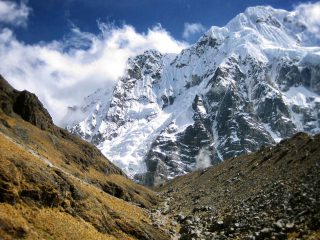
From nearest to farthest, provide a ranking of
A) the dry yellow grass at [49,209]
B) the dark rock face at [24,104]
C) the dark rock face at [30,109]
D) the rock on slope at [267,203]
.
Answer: the dry yellow grass at [49,209], the rock on slope at [267,203], the dark rock face at [24,104], the dark rock face at [30,109]

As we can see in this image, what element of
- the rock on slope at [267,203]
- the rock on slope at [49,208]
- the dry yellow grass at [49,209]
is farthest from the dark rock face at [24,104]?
the dry yellow grass at [49,209]

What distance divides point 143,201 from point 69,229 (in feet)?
175

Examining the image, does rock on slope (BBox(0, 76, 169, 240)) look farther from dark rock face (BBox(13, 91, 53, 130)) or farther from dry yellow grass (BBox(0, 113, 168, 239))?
dark rock face (BBox(13, 91, 53, 130))

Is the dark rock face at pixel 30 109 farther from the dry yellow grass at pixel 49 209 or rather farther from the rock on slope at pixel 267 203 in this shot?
the dry yellow grass at pixel 49 209

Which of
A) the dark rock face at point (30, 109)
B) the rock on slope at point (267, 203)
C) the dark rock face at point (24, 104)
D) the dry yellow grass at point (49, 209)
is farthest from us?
the dark rock face at point (30, 109)

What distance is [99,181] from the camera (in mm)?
85188

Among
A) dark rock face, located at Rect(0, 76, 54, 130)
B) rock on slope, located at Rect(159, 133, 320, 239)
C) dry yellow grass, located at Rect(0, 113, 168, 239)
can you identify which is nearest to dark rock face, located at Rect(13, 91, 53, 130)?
dark rock face, located at Rect(0, 76, 54, 130)

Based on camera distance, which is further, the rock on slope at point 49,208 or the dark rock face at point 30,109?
the dark rock face at point 30,109

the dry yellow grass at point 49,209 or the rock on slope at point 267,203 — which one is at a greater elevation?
the rock on slope at point 267,203

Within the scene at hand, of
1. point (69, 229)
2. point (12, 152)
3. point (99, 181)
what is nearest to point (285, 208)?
point (69, 229)

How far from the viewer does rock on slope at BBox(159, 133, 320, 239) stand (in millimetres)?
41622

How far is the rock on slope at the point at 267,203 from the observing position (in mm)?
41622

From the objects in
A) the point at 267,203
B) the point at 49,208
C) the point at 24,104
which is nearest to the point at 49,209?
the point at 49,208

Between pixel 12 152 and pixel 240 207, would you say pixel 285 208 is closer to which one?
pixel 240 207
